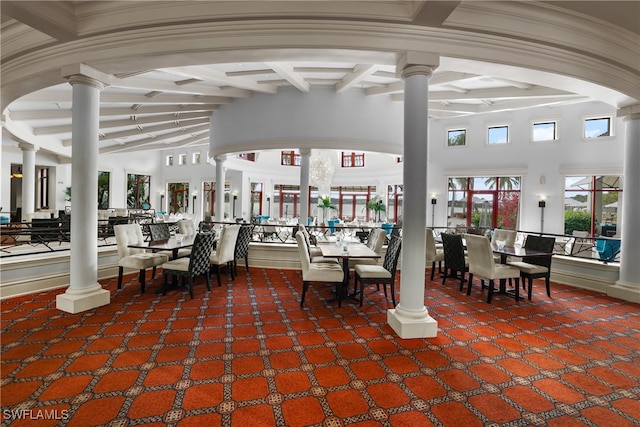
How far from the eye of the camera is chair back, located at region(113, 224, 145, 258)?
202 inches

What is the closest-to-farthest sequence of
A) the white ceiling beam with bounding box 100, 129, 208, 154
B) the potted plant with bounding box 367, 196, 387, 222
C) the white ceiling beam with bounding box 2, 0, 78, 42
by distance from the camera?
the white ceiling beam with bounding box 2, 0, 78, 42 → the white ceiling beam with bounding box 100, 129, 208, 154 → the potted plant with bounding box 367, 196, 387, 222

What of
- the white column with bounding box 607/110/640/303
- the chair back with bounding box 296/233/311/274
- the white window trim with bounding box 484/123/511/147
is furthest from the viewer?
the white window trim with bounding box 484/123/511/147

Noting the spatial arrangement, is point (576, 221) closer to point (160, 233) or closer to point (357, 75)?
point (357, 75)

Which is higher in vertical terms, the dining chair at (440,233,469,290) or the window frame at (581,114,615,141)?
the window frame at (581,114,615,141)

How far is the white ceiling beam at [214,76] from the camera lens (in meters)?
4.84

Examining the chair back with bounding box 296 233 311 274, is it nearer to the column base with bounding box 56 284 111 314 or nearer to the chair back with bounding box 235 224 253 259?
the chair back with bounding box 235 224 253 259

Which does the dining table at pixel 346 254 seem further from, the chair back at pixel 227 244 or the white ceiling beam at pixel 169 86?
the white ceiling beam at pixel 169 86

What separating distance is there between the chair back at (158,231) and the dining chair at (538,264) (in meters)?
6.83

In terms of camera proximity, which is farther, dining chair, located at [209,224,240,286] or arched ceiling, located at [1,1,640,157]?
dining chair, located at [209,224,240,286]

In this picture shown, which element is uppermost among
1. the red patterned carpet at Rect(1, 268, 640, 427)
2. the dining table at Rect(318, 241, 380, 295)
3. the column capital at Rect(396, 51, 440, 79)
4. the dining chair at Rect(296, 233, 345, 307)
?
the column capital at Rect(396, 51, 440, 79)

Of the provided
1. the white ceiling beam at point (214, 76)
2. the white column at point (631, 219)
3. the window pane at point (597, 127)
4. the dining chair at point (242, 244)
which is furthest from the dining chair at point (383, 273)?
the window pane at point (597, 127)

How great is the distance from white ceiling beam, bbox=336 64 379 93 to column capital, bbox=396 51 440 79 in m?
1.85

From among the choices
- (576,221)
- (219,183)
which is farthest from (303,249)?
(576,221)

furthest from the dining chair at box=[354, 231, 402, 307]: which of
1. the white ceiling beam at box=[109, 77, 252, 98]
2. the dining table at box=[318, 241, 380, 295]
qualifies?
the white ceiling beam at box=[109, 77, 252, 98]
